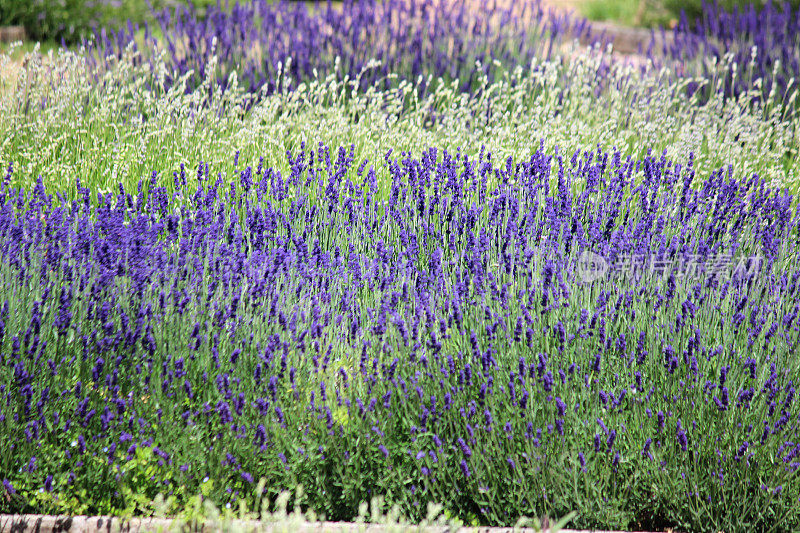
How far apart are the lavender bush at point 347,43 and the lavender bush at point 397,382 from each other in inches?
134

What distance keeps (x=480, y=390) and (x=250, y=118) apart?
→ 3555mm

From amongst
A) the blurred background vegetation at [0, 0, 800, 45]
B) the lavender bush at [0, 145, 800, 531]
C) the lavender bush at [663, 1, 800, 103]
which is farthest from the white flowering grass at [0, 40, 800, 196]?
the blurred background vegetation at [0, 0, 800, 45]

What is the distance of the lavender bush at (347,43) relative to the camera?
20.5 feet

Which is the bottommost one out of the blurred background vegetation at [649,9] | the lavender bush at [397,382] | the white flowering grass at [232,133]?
the lavender bush at [397,382]

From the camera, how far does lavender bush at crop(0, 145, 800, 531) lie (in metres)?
2.44

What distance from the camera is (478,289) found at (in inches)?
113

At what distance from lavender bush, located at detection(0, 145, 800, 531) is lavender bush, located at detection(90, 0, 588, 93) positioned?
341 cm

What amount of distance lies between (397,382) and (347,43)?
4.69 m

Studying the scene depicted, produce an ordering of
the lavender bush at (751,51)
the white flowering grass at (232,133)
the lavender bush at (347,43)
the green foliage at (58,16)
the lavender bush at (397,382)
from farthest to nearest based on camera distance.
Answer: the green foliage at (58,16) → the lavender bush at (751,51) → the lavender bush at (347,43) → the white flowering grass at (232,133) → the lavender bush at (397,382)

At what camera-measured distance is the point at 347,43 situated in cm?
652

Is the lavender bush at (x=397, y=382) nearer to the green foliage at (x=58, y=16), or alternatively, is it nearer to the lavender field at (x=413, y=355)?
the lavender field at (x=413, y=355)

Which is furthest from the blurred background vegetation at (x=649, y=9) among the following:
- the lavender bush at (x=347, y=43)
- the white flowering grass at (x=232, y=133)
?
the white flowering grass at (x=232, y=133)

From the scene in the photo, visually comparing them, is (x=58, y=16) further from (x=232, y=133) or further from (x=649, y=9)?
(x=649, y=9)

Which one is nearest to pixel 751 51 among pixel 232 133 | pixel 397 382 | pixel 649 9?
pixel 232 133
